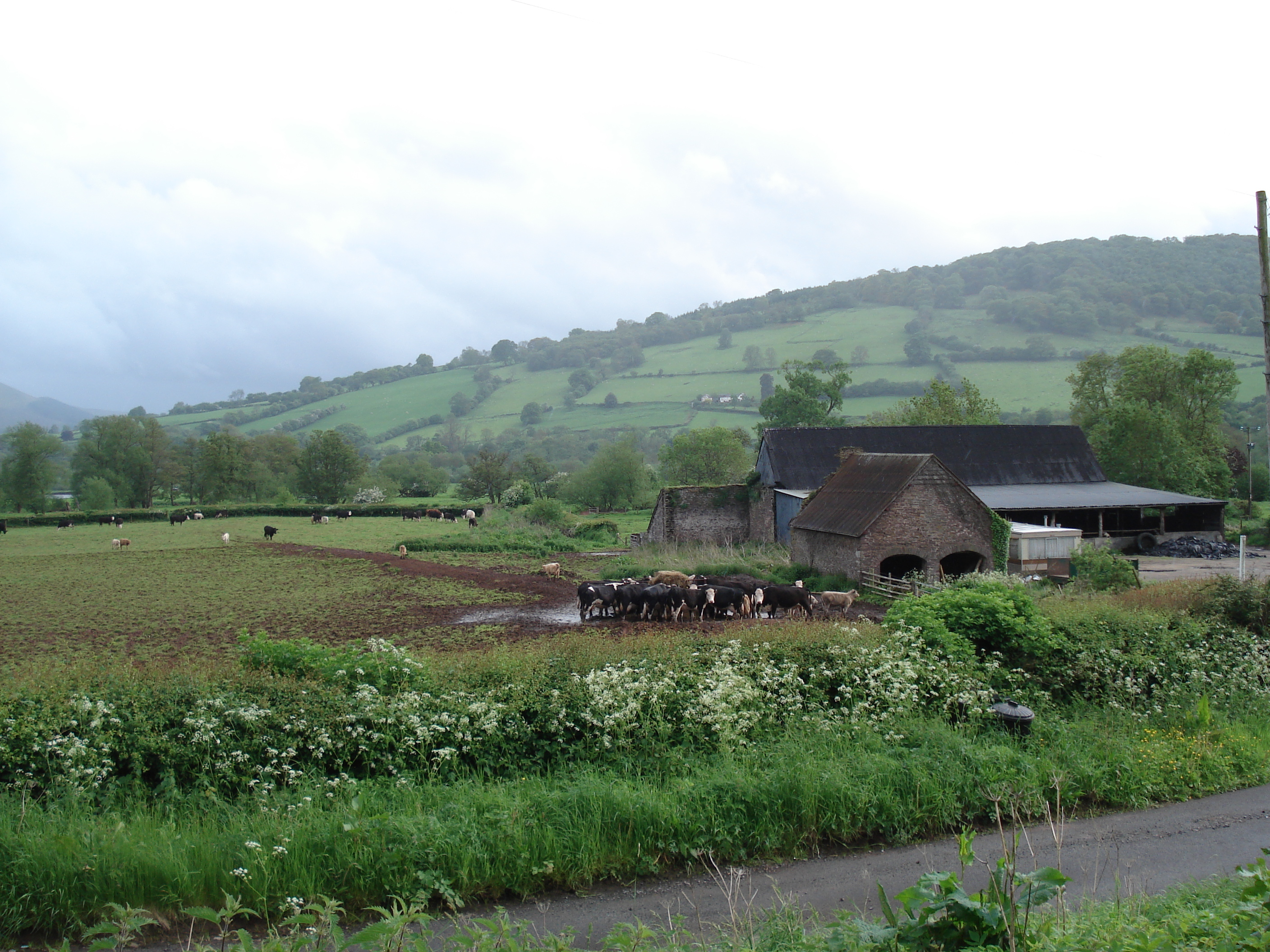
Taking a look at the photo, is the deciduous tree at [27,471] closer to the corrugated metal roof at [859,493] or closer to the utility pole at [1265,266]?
the corrugated metal roof at [859,493]

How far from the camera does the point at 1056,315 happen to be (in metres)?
157

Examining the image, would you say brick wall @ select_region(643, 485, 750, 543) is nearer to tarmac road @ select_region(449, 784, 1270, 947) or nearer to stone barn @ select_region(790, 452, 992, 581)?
stone barn @ select_region(790, 452, 992, 581)

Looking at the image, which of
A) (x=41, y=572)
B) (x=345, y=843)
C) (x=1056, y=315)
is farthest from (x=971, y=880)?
(x=1056, y=315)

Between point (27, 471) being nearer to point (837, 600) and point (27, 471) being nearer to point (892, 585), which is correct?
point (837, 600)

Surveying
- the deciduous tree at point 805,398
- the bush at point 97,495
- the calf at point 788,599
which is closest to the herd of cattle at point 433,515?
the deciduous tree at point 805,398

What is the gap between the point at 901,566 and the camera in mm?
25906

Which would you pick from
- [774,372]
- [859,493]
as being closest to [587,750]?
[859,493]

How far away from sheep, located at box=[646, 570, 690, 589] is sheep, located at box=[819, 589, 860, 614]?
190 inches

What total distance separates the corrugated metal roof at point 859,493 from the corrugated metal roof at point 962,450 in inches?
292

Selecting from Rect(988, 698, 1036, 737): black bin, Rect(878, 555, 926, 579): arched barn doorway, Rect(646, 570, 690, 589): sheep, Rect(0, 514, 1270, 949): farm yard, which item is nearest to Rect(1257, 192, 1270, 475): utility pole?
Rect(0, 514, 1270, 949): farm yard

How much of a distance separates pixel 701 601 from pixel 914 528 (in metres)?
8.34

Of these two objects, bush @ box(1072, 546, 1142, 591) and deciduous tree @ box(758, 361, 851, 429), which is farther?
deciduous tree @ box(758, 361, 851, 429)

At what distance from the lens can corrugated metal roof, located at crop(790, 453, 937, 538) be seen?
82.0 feet

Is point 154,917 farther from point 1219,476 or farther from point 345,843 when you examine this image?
point 1219,476
